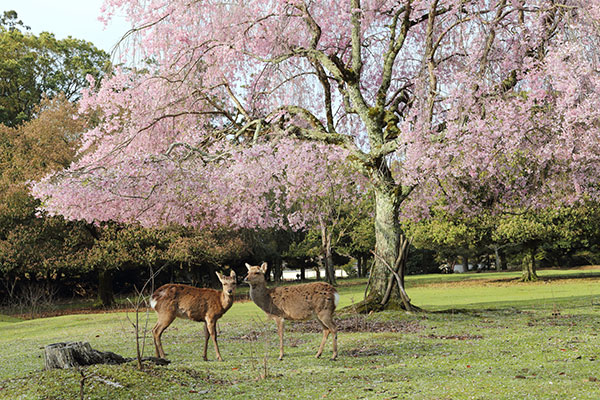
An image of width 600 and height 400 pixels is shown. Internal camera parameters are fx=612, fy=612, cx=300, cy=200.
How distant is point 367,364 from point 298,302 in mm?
1512

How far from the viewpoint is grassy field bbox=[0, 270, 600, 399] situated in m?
7.88

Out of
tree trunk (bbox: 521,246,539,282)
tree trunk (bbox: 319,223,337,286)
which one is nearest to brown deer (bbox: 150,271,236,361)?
tree trunk (bbox: 319,223,337,286)

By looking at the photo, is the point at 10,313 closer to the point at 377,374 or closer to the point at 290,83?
the point at 290,83

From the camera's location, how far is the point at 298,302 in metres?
10.3

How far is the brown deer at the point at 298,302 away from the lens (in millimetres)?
10203

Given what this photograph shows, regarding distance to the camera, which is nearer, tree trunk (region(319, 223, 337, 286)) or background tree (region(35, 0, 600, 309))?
background tree (region(35, 0, 600, 309))

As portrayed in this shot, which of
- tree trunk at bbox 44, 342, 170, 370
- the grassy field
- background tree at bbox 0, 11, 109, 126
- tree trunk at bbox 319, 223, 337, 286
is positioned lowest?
the grassy field

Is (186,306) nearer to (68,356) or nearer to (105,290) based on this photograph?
(68,356)

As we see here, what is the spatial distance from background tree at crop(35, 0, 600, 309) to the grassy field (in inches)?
133

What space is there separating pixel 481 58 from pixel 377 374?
10.0 metres

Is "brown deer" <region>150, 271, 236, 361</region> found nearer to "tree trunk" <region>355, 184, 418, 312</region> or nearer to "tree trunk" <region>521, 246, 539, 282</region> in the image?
"tree trunk" <region>355, 184, 418, 312</region>

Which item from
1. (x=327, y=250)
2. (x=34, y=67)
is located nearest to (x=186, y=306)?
(x=327, y=250)

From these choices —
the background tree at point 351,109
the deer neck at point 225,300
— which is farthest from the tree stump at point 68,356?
the background tree at point 351,109

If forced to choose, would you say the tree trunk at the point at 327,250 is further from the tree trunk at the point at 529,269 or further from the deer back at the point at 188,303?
the deer back at the point at 188,303
